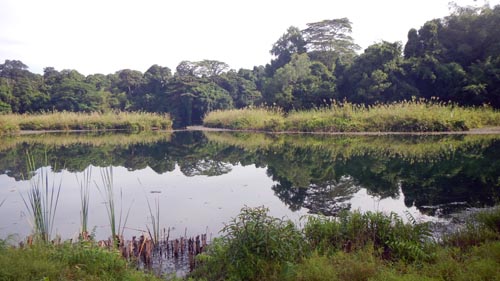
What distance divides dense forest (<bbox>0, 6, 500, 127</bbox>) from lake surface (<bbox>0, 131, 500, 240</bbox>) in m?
7.94

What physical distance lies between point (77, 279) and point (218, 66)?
39791 mm

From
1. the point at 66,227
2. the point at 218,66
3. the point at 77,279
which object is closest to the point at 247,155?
Answer: the point at 66,227

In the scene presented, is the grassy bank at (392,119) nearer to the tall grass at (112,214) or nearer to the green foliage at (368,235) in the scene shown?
the tall grass at (112,214)

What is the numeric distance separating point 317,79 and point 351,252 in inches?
857

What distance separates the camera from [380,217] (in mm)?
4215

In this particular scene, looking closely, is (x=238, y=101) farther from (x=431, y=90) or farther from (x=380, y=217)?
(x=380, y=217)

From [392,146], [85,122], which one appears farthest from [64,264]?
[85,122]

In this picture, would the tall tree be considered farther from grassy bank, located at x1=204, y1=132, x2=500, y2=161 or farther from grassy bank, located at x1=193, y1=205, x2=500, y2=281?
grassy bank, located at x1=193, y1=205, x2=500, y2=281

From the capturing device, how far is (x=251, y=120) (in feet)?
72.4

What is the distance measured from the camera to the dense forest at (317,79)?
20.8 m

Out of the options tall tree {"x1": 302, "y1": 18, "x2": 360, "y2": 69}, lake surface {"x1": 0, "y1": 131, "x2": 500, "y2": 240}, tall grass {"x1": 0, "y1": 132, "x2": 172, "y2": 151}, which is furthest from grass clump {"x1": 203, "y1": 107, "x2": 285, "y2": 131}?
Answer: tall tree {"x1": 302, "y1": 18, "x2": 360, "y2": 69}

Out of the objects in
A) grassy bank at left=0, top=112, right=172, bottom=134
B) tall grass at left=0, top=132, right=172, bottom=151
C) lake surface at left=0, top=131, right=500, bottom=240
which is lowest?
lake surface at left=0, top=131, right=500, bottom=240

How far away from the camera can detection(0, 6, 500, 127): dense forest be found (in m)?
20.8

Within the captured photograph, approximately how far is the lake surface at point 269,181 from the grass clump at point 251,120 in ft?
20.8
